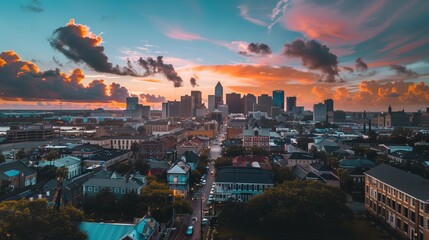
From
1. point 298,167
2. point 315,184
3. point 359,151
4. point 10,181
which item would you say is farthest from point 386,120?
point 10,181

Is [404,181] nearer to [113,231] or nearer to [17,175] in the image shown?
[113,231]

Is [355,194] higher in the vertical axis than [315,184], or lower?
lower

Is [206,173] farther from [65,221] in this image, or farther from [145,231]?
[65,221]

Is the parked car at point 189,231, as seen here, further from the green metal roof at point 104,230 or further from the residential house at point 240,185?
the residential house at point 240,185

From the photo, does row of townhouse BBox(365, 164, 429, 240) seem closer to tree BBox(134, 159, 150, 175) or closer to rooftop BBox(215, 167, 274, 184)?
rooftop BBox(215, 167, 274, 184)

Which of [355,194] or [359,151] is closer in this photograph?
[355,194]

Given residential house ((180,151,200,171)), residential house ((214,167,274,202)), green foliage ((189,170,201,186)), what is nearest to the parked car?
residential house ((214,167,274,202))
